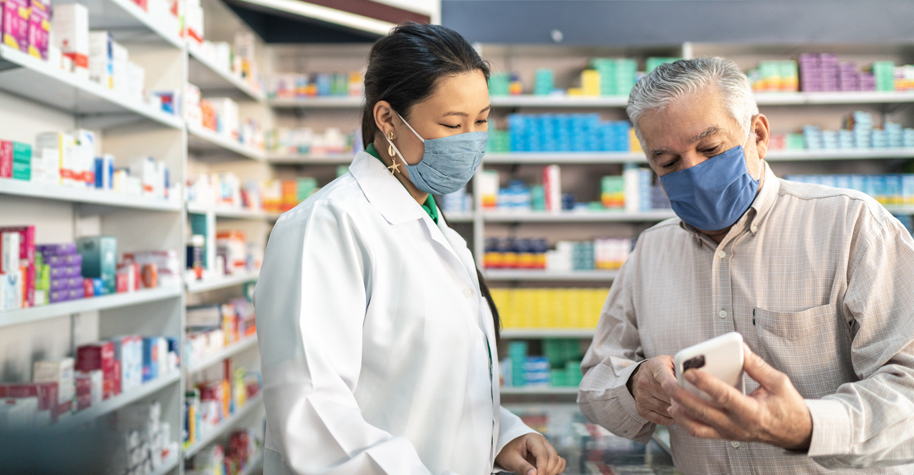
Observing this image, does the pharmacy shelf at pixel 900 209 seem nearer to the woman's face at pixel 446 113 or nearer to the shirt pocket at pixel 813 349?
the shirt pocket at pixel 813 349

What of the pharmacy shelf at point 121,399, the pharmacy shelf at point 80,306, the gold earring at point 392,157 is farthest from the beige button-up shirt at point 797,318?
the pharmacy shelf at point 121,399

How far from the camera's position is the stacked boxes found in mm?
4684

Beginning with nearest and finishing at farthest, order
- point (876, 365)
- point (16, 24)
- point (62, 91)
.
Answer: point (876, 365) → point (16, 24) → point (62, 91)

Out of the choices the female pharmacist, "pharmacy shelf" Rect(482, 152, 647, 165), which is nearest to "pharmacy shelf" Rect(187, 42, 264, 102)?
"pharmacy shelf" Rect(482, 152, 647, 165)

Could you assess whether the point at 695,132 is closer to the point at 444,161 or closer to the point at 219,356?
the point at 444,161

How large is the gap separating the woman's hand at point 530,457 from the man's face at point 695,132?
2.29 ft

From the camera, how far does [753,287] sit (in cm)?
128

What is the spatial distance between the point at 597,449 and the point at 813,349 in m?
0.57

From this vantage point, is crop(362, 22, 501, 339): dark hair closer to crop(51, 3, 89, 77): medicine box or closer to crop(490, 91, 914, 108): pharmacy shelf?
crop(51, 3, 89, 77): medicine box

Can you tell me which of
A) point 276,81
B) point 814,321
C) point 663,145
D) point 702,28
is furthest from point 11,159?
point 702,28

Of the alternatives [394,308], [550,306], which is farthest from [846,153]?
[394,308]

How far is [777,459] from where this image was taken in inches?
47.1

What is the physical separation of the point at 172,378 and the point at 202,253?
2.59 feet

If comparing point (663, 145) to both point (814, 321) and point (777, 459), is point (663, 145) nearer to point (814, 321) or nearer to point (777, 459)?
point (814, 321)
